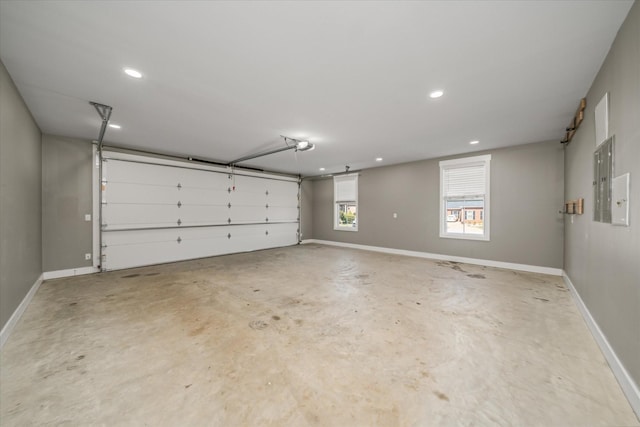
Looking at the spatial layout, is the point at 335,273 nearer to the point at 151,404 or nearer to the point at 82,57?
the point at 151,404

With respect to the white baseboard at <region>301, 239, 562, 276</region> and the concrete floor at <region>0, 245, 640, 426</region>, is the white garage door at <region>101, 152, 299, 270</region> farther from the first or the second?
the white baseboard at <region>301, 239, 562, 276</region>

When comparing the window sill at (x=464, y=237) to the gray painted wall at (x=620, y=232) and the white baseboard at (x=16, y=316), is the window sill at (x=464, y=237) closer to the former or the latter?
the gray painted wall at (x=620, y=232)

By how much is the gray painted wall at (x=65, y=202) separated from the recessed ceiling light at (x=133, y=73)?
357 centimetres

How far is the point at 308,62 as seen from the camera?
229cm

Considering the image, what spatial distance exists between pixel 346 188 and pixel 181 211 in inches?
202

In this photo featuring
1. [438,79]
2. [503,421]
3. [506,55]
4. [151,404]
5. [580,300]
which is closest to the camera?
[503,421]

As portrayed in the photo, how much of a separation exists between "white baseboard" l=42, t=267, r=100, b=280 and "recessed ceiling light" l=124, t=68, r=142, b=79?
4322mm

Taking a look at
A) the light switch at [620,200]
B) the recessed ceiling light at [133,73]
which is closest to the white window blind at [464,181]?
the light switch at [620,200]

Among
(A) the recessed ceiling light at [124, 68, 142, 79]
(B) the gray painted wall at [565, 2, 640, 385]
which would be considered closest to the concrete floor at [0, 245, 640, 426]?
(B) the gray painted wall at [565, 2, 640, 385]

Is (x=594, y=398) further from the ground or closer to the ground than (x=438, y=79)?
closer to the ground

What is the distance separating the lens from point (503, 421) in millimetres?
1416

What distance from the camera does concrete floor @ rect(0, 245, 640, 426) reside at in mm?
1484

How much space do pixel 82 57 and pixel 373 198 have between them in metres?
6.72

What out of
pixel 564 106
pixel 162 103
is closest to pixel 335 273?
Answer: pixel 162 103
